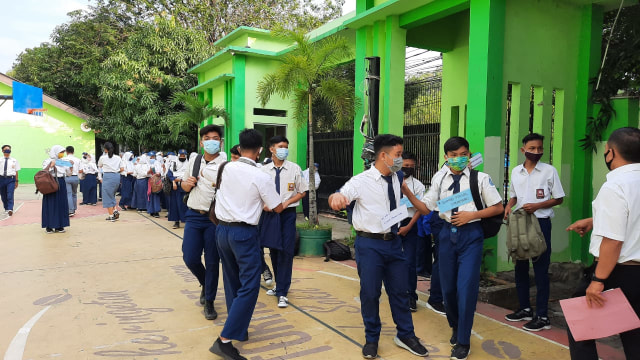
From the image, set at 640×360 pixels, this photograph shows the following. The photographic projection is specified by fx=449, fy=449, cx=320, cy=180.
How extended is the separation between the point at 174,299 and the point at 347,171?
6818 millimetres

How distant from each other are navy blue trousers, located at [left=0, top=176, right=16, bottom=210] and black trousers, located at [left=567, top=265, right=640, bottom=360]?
12.6 meters

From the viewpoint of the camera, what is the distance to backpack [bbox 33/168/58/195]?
339 inches

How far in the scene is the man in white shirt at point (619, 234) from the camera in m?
2.43

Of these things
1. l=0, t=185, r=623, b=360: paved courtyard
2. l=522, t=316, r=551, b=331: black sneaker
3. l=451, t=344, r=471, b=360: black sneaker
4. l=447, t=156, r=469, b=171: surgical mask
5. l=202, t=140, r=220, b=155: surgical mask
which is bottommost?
l=0, t=185, r=623, b=360: paved courtyard

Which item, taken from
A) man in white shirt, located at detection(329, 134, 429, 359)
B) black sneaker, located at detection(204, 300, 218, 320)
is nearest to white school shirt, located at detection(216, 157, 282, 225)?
man in white shirt, located at detection(329, 134, 429, 359)

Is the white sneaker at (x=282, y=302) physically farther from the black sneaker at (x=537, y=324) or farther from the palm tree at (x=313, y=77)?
the palm tree at (x=313, y=77)

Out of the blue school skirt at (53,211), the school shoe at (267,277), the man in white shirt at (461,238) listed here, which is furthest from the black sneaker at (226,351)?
the blue school skirt at (53,211)

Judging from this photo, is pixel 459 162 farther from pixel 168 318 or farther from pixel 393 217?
pixel 168 318

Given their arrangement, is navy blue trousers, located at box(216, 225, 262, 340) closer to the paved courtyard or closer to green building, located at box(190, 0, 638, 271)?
the paved courtyard

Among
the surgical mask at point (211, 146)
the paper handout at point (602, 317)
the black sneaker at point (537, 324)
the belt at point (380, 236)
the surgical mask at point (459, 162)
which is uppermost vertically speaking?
the surgical mask at point (211, 146)

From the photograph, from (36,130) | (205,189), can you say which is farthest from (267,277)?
(36,130)

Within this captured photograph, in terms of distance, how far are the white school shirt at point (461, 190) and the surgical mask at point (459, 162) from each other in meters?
0.09

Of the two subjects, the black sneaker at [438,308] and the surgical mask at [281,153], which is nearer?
the black sneaker at [438,308]

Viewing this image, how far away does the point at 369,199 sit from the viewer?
3531 millimetres
